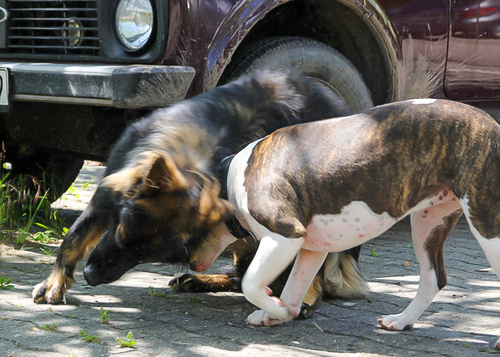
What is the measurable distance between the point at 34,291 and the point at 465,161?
6.90 feet

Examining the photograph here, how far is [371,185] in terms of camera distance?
124 inches

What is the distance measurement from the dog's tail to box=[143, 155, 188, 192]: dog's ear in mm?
1004

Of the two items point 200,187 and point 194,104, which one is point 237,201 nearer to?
point 200,187

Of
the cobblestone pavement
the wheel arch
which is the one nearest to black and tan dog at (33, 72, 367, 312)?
the cobblestone pavement

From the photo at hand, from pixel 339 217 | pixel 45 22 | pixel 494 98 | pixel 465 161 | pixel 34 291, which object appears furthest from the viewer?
pixel 494 98

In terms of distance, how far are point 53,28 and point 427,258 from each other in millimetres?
2436

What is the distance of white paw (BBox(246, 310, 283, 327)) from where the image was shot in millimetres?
3527

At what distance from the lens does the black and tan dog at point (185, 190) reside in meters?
3.34

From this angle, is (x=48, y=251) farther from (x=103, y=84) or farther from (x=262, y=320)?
(x=262, y=320)

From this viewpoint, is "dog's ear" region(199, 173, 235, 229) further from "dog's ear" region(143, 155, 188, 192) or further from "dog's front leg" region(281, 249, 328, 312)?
"dog's front leg" region(281, 249, 328, 312)

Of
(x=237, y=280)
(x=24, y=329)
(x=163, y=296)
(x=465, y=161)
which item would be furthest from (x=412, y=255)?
(x=24, y=329)

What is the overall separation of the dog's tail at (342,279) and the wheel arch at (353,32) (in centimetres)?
135

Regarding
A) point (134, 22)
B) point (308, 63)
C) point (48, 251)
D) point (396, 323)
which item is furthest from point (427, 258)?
point (48, 251)

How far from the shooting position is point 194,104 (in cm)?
372
